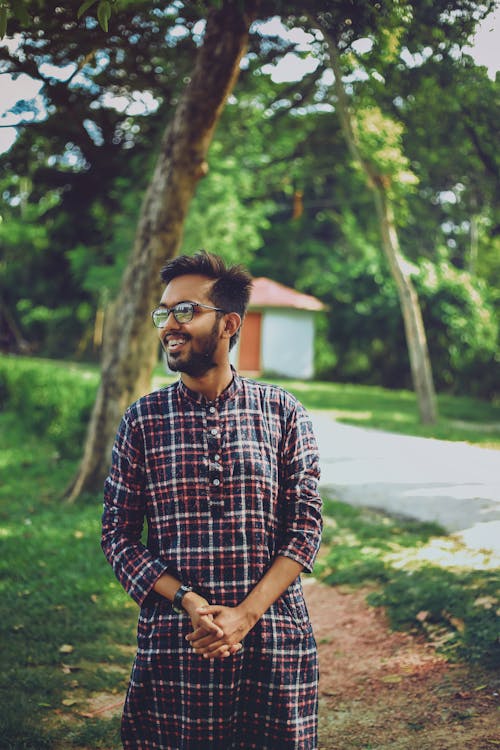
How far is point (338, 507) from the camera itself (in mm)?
9188

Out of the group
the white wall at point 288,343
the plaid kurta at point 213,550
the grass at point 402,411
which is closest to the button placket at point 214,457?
the plaid kurta at point 213,550

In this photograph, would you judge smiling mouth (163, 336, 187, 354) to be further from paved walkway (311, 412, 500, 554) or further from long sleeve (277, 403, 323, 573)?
paved walkway (311, 412, 500, 554)

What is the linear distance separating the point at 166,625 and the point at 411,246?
114 ft

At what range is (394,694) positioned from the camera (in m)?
4.54

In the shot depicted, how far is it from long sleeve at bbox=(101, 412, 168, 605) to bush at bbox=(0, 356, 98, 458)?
34.7ft

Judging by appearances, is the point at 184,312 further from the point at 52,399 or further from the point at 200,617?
the point at 52,399

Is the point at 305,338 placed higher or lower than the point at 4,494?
higher

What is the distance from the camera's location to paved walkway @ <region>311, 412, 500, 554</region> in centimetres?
634

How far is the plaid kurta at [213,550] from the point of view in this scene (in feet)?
8.39

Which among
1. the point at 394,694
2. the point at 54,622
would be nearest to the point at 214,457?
the point at 394,694

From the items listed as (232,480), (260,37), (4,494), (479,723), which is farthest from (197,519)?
(4,494)

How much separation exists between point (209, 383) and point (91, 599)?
4.35 metres

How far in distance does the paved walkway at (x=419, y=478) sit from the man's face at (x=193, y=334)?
3.27 m

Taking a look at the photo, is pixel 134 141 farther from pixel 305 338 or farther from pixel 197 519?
pixel 305 338
